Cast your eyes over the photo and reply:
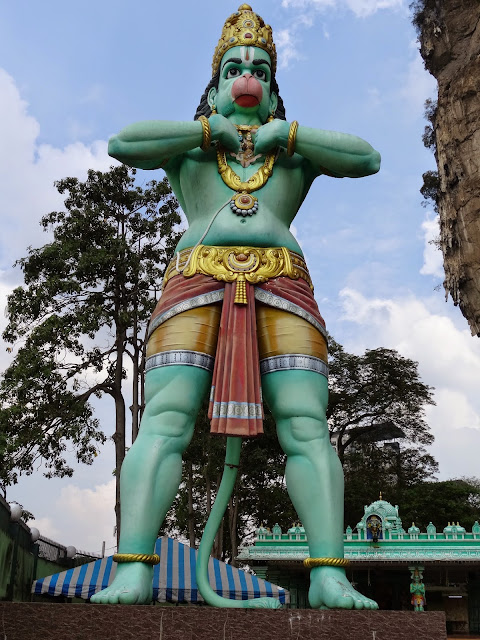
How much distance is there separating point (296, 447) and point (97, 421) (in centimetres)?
980

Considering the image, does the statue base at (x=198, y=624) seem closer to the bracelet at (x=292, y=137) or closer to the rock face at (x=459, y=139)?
the bracelet at (x=292, y=137)

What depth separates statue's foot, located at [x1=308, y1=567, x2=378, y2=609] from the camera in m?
3.20

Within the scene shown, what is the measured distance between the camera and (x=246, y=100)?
4.54 metres

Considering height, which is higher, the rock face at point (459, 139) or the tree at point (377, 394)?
the rock face at point (459, 139)

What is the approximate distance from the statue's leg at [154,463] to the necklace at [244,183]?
3.48 feet

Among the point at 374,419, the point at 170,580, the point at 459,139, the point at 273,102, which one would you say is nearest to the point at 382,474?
the point at 374,419

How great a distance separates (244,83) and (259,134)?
388 millimetres

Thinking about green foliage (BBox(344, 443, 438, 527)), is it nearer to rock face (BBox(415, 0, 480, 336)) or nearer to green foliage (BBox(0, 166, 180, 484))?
Result: rock face (BBox(415, 0, 480, 336))

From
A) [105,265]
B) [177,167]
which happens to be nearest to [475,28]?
[105,265]

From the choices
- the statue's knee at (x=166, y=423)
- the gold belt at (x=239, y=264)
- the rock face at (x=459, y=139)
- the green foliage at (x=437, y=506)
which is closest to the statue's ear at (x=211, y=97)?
the gold belt at (x=239, y=264)

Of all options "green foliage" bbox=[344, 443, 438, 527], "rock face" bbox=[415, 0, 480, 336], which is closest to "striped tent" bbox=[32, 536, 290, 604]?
"green foliage" bbox=[344, 443, 438, 527]

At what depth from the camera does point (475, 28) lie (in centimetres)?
2817

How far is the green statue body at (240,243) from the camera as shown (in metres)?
3.55

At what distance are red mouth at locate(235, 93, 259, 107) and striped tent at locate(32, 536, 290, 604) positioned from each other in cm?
595
